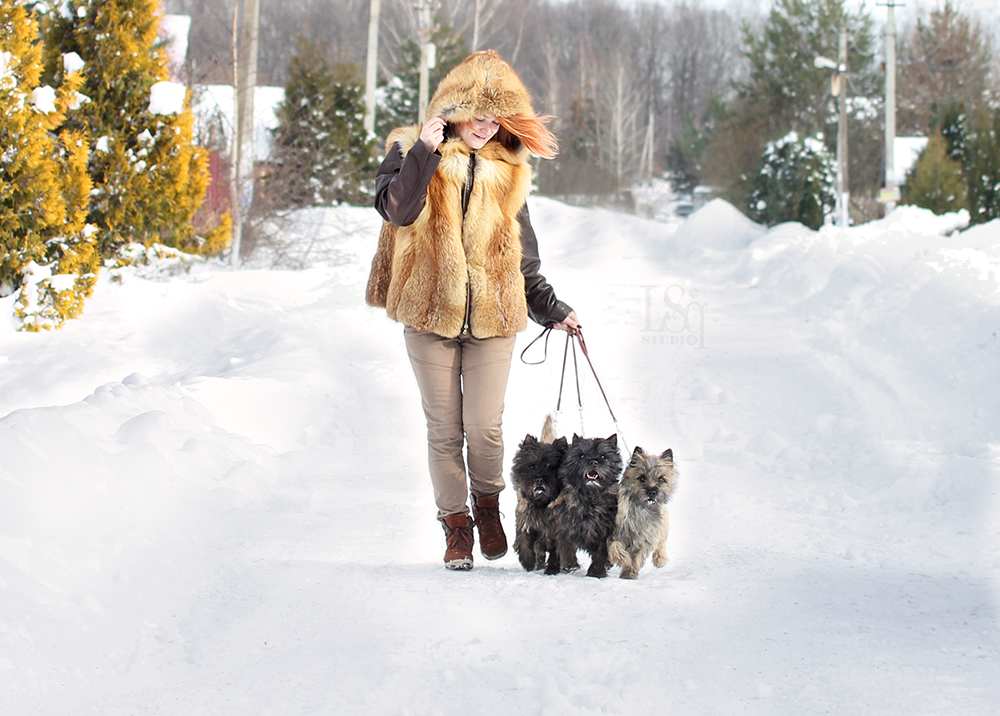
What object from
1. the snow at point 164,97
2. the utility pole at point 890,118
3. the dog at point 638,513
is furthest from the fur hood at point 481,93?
the utility pole at point 890,118

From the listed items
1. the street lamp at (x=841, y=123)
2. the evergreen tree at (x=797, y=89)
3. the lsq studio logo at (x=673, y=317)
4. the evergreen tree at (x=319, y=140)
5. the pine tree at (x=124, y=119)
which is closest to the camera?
the pine tree at (x=124, y=119)

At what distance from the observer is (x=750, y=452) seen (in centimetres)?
664

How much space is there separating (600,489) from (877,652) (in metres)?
1.29

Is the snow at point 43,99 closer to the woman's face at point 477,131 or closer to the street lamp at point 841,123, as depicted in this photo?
the woman's face at point 477,131

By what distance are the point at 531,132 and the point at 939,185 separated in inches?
1004

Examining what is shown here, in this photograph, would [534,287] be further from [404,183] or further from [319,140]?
[319,140]

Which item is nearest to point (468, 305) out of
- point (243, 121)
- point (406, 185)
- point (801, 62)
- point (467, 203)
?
point (467, 203)

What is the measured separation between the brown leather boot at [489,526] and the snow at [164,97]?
294 inches

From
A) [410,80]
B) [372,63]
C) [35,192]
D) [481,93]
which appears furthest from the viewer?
[410,80]

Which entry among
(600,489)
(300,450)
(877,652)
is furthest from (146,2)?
(877,652)

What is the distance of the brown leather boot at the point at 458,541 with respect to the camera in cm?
→ 412

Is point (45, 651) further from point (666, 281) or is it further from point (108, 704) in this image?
point (666, 281)

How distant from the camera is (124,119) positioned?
32.7ft

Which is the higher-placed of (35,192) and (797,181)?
(797,181)
